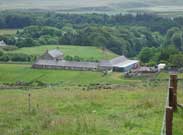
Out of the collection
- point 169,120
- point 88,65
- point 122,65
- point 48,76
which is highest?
point 169,120

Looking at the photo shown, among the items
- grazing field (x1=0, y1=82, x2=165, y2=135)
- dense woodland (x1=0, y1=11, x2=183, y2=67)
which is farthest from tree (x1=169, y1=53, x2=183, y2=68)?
grazing field (x1=0, y1=82, x2=165, y2=135)

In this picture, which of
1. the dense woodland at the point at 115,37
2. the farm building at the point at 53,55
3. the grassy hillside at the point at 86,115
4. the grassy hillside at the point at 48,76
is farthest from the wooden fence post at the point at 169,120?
the dense woodland at the point at 115,37

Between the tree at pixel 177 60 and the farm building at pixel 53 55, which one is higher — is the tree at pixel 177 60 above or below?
above

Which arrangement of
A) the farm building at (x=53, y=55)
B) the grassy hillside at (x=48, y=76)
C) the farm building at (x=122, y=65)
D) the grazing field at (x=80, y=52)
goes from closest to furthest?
the grassy hillside at (x=48, y=76) → the farm building at (x=122, y=65) → the farm building at (x=53, y=55) → the grazing field at (x=80, y=52)

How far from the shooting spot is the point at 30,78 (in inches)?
2178

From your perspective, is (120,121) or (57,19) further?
(57,19)

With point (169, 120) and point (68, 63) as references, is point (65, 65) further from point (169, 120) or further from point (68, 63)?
point (169, 120)

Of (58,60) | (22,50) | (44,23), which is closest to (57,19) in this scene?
(44,23)

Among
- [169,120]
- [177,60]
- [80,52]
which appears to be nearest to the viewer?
[169,120]

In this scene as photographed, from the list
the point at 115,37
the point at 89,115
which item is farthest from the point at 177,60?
the point at 89,115

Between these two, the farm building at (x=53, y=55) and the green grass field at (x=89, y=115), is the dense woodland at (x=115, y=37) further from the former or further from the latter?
the green grass field at (x=89, y=115)

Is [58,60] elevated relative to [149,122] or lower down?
lower down

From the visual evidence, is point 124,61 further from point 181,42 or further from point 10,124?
point 10,124

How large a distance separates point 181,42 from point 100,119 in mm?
82301
